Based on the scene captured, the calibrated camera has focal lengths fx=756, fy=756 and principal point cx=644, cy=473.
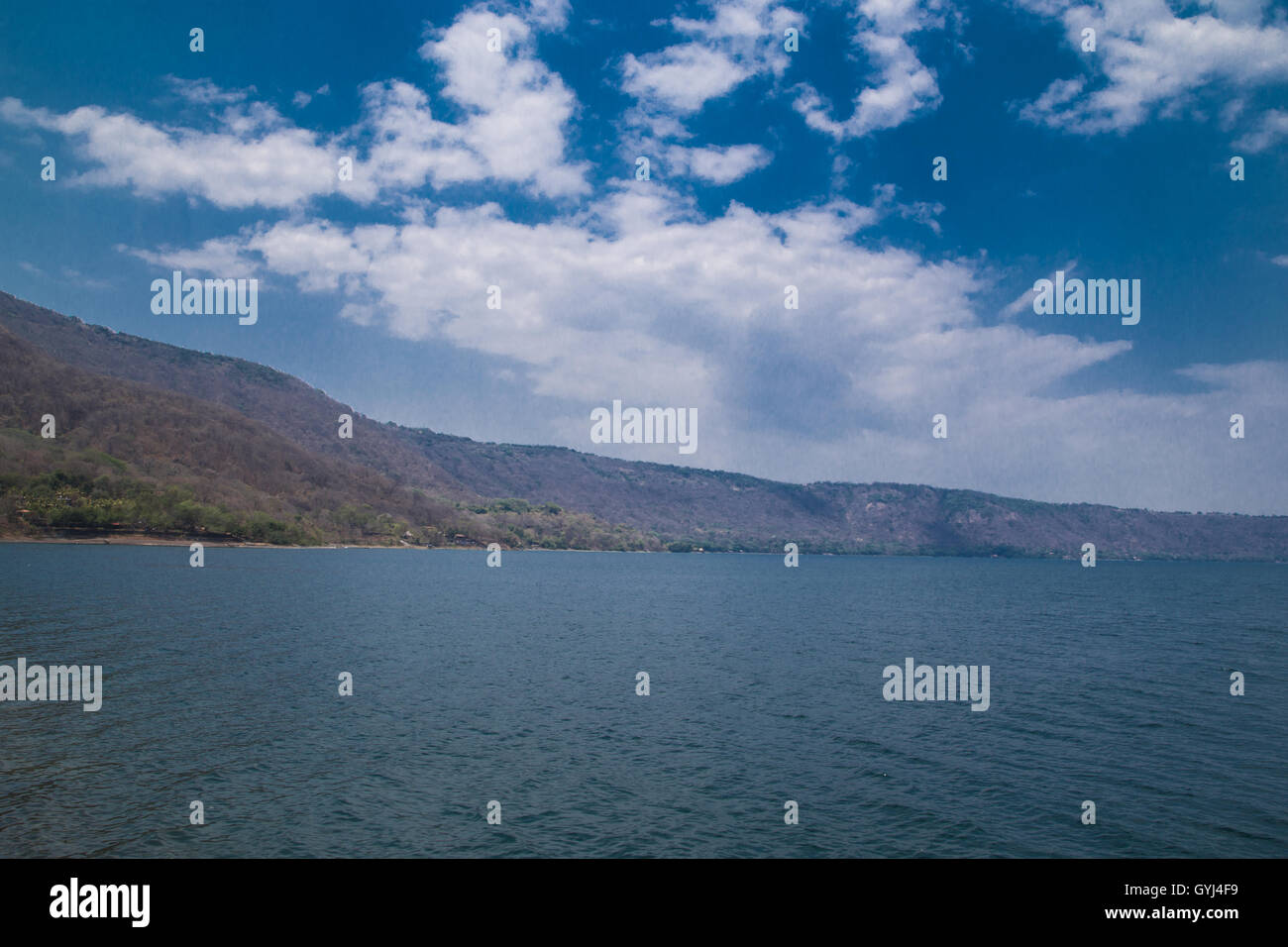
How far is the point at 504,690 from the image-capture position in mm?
47656

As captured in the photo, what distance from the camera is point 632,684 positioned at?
168 ft

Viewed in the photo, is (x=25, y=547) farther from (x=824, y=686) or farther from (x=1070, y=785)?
(x=1070, y=785)

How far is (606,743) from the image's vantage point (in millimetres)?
36500

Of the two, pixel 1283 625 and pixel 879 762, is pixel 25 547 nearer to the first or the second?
pixel 879 762

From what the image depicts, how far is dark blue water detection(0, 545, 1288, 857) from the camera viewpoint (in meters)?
25.6

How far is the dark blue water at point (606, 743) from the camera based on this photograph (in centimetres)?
2556

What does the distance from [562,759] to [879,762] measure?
47.6ft
